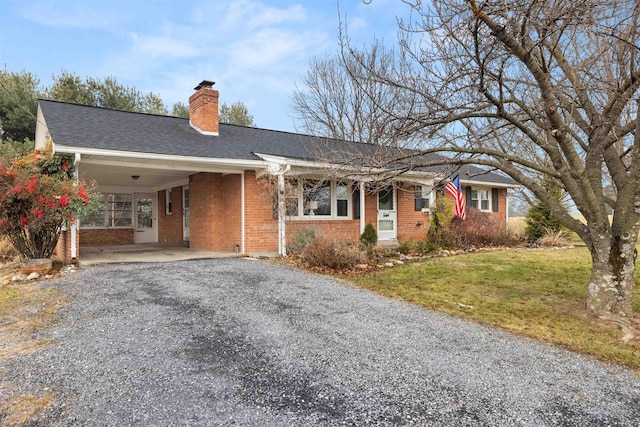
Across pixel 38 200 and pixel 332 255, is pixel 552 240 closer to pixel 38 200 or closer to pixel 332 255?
pixel 332 255

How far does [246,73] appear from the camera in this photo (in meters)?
19.2

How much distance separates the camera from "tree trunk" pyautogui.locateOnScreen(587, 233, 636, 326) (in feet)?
16.7

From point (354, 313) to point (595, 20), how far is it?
477 centimetres

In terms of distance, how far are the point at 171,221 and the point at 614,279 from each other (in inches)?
554

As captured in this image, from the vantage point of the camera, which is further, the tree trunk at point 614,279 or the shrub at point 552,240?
the shrub at point 552,240

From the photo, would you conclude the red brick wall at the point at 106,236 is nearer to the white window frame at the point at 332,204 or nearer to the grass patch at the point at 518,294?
the white window frame at the point at 332,204

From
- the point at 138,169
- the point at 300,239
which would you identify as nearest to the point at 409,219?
the point at 300,239

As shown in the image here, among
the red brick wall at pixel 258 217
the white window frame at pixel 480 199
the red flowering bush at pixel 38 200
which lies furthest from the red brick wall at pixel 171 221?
the white window frame at pixel 480 199

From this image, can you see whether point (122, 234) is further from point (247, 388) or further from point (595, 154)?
point (595, 154)

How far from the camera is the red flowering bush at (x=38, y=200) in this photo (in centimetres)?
747

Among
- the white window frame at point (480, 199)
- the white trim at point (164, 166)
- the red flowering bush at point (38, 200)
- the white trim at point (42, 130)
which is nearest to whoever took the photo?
the red flowering bush at point (38, 200)

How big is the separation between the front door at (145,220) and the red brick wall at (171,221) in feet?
1.19

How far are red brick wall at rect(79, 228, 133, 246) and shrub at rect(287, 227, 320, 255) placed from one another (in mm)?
8548

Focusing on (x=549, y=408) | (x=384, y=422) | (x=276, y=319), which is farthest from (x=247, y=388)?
(x=549, y=408)
